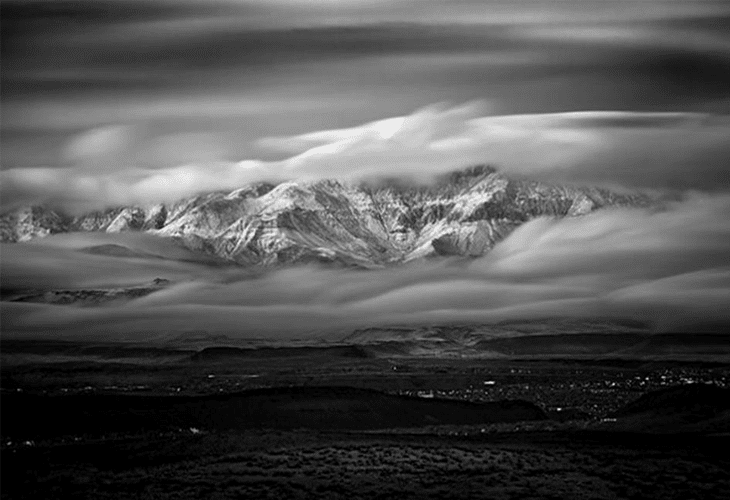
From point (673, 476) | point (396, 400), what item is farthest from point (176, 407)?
point (673, 476)

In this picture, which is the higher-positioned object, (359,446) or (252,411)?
(252,411)

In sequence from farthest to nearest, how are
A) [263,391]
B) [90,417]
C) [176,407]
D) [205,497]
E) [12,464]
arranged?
[263,391]
[176,407]
[90,417]
[12,464]
[205,497]

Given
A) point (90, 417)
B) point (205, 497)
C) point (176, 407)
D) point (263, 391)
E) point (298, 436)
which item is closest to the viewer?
point (205, 497)

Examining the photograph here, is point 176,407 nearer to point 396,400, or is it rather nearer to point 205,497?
point 396,400

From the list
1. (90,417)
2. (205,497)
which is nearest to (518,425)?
(90,417)

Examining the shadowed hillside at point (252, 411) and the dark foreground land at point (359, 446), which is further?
the shadowed hillside at point (252, 411)

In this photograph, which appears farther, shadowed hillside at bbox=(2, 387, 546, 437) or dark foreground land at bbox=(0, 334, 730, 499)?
shadowed hillside at bbox=(2, 387, 546, 437)

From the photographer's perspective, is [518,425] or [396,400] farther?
[396,400]

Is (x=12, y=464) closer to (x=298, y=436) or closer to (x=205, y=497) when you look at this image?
(x=205, y=497)

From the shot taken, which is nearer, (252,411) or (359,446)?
(359,446)
